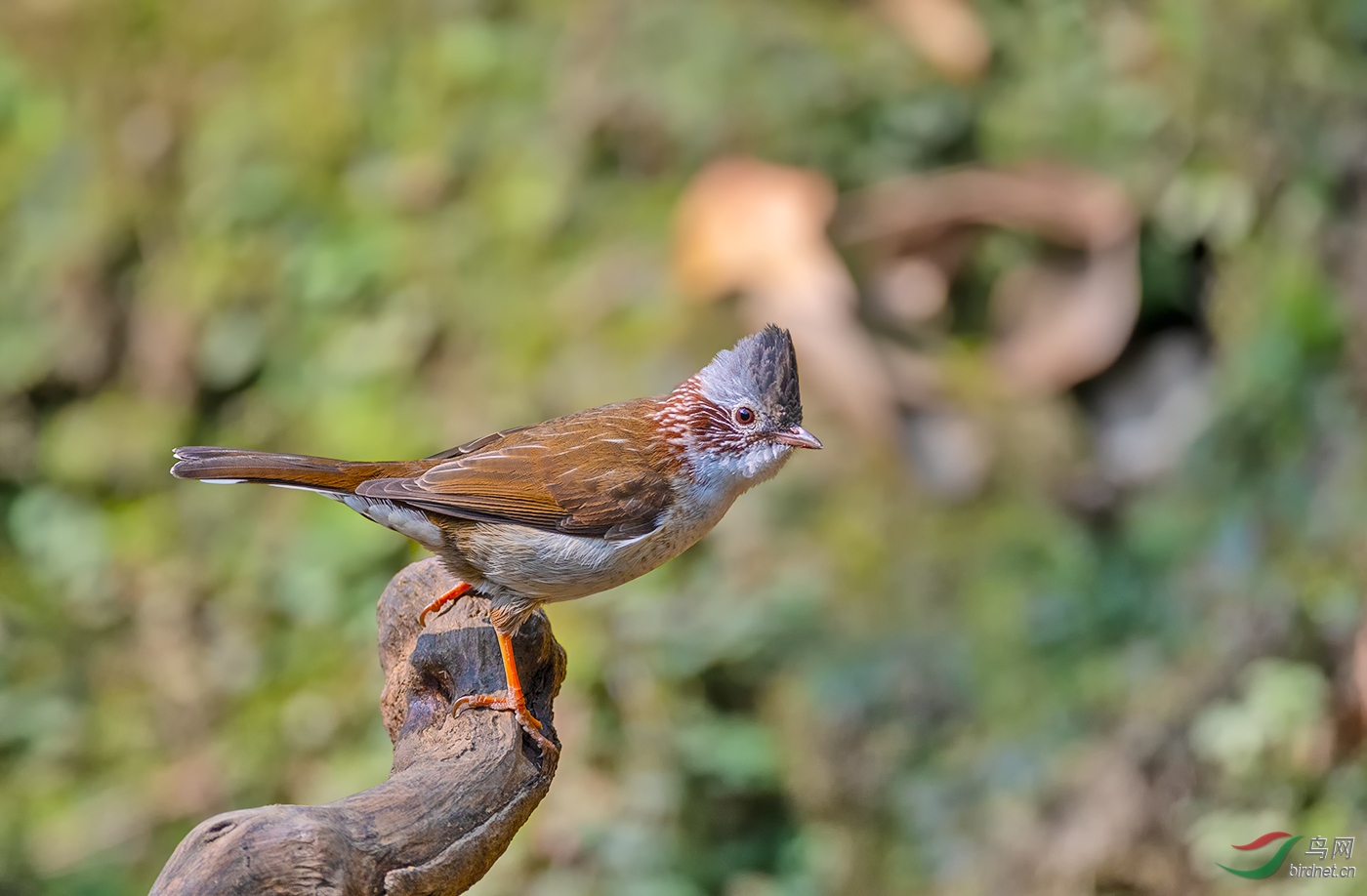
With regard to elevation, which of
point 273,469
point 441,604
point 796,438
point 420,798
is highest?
point 273,469

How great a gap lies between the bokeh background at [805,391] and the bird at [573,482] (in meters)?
2.14

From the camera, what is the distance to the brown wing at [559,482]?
402 centimetres

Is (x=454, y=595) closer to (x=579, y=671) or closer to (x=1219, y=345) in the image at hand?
(x=579, y=671)

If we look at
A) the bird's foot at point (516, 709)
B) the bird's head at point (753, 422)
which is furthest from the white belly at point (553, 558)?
the bird's foot at point (516, 709)

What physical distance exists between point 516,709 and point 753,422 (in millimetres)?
1168

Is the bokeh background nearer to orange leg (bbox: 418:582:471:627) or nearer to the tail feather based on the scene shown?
orange leg (bbox: 418:582:471:627)

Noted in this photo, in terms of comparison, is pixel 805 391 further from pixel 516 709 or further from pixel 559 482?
pixel 516 709

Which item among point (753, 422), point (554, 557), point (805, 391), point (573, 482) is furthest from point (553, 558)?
point (805, 391)

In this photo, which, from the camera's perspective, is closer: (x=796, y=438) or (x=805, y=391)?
(x=796, y=438)

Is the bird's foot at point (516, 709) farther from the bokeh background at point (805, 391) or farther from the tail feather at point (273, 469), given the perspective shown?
the bokeh background at point (805, 391)

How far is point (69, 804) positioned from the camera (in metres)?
6.86

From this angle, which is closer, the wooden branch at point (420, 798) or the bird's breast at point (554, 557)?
the wooden branch at point (420, 798)

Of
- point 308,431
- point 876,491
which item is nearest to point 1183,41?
point 876,491

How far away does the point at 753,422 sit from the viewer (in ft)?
13.8
